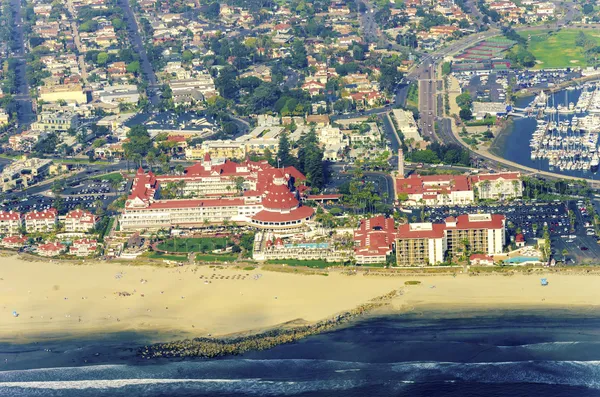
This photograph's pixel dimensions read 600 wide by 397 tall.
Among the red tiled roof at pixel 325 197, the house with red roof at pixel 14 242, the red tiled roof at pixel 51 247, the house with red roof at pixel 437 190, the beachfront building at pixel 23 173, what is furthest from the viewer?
the beachfront building at pixel 23 173

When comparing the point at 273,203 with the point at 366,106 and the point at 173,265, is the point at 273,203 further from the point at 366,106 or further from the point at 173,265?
the point at 366,106

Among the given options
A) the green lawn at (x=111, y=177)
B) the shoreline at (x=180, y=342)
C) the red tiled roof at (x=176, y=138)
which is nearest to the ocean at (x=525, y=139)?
the red tiled roof at (x=176, y=138)

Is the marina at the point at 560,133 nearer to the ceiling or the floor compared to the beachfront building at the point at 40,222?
nearer to the ceiling

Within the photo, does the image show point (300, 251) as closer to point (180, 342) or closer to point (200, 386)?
point (180, 342)

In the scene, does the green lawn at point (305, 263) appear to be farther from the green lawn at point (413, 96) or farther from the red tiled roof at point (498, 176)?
the green lawn at point (413, 96)

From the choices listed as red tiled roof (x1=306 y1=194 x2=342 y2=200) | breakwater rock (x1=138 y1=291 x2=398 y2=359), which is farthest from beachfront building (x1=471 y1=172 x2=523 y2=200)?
breakwater rock (x1=138 y1=291 x2=398 y2=359)

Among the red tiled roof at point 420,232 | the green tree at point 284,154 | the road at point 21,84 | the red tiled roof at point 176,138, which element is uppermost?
the road at point 21,84

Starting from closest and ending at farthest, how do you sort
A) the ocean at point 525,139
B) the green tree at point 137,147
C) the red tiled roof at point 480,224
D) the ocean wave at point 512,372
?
the ocean wave at point 512,372 < the red tiled roof at point 480,224 < the ocean at point 525,139 < the green tree at point 137,147

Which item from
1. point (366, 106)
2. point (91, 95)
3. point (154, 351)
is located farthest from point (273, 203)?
point (91, 95)
